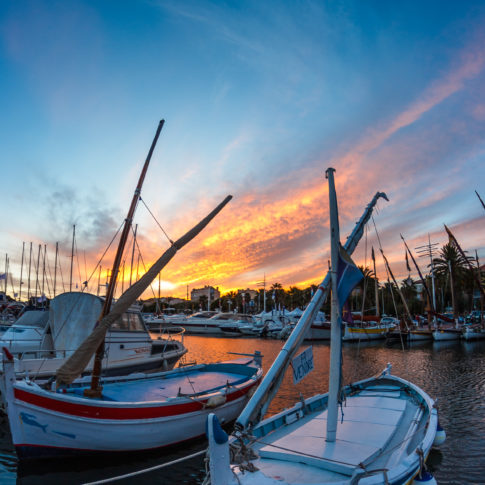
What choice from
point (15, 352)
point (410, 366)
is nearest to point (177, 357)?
point (15, 352)

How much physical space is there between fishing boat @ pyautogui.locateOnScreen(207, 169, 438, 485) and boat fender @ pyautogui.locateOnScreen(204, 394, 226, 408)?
2715mm

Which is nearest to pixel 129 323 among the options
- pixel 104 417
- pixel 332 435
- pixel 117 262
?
pixel 117 262

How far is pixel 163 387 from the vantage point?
A: 12.4 metres

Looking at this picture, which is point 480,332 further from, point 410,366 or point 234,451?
point 234,451

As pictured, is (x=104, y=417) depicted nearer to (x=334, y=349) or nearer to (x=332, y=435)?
(x=332, y=435)

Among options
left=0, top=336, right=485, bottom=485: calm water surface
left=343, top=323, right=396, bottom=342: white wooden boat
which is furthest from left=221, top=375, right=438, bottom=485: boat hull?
left=343, top=323, right=396, bottom=342: white wooden boat

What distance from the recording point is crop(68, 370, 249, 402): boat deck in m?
10.9

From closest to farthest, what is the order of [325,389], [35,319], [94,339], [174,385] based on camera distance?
[94,339], [174,385], [35,319], [325,389]

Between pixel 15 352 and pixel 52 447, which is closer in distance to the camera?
pixel 52 447

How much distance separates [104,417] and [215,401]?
3371mm

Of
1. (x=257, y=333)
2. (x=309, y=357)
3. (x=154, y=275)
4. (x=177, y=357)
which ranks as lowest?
(x=257, y=333)

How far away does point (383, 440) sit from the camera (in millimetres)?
7484

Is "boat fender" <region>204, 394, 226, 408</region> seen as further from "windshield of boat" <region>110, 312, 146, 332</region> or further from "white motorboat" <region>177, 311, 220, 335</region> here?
"white motorboat" <region>177, 311, 220, 335</region>

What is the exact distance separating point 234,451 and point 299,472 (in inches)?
45.8
